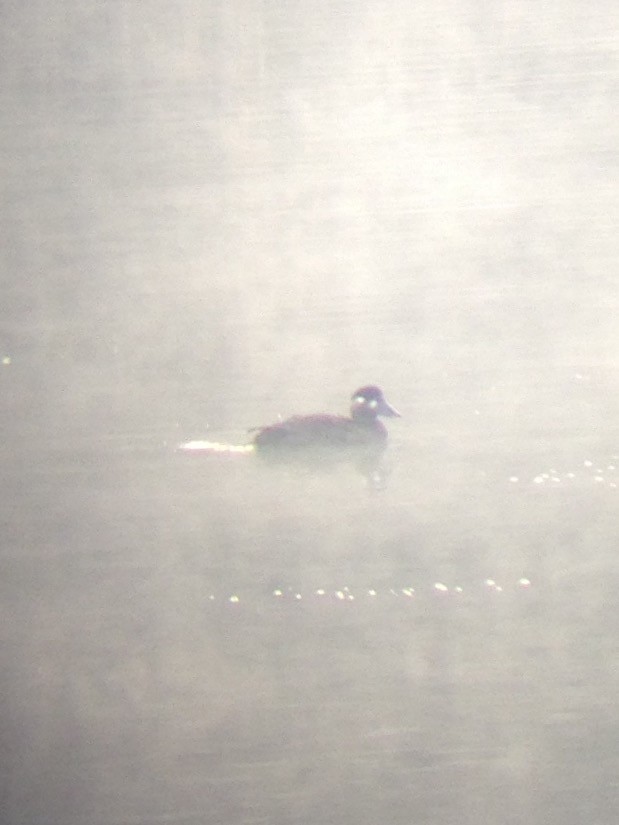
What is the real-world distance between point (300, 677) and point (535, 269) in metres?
1.18

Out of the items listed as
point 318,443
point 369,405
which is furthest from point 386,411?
point 318,443

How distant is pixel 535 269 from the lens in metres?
2.20

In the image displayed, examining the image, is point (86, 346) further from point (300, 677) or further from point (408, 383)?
point (300, 677)

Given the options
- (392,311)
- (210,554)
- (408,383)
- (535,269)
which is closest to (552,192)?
(535,269)

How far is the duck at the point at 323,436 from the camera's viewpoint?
5.94 ft

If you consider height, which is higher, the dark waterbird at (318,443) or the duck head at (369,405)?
the duck head at (369,405)

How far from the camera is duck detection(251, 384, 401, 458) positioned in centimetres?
181

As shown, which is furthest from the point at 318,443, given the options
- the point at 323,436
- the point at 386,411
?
the point at 386,411

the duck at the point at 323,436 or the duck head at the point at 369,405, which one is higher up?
the duck head at the point at 369,405

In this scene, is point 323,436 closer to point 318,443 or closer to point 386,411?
point 318,443

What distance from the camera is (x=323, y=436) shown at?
1.84 metres

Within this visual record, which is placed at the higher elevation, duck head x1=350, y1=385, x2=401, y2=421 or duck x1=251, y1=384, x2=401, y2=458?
duck head x1=350, y1=385, x2=401, y2=421

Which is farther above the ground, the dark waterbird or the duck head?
the duck head

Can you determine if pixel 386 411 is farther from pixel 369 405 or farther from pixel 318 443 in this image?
pixel 318 443
